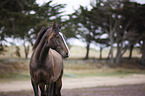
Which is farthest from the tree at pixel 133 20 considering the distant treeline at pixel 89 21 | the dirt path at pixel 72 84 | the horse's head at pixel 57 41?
the horse's head at pixel 57 41

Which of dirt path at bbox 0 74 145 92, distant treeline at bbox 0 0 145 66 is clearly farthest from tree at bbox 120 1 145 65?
dirt path at bbox 0 74 145 92

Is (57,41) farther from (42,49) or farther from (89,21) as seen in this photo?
(89,21)

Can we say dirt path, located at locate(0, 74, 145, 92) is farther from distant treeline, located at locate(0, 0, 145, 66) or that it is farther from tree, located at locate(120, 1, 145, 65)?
tree, located at locate(120, 1, 145, 65)

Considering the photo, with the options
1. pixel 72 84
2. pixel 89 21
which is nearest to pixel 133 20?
pixel 89 21

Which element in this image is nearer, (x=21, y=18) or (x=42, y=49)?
(x=42, y=49)

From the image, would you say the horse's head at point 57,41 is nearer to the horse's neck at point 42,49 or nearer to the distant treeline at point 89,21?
the horse's neck at point 42,49

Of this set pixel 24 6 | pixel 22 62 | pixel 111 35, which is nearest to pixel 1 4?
pixel 24 6

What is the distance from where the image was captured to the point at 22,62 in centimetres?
1755

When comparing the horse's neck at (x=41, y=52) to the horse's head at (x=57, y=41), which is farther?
the horse's neck at (x=41, y=52)

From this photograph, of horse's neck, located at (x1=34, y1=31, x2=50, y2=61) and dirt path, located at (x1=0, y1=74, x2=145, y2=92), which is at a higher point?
horse's neck, located at (x1=34, y1=31, x2=50, y2=61)

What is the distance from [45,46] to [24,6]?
1181cm

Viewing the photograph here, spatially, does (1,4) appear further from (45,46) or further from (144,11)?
(144,11)

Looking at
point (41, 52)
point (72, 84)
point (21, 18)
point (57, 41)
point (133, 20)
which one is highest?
point (21, 18)

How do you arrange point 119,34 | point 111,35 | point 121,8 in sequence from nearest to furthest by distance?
1. point 121,8
2. point 111,35
3. point 119,34
